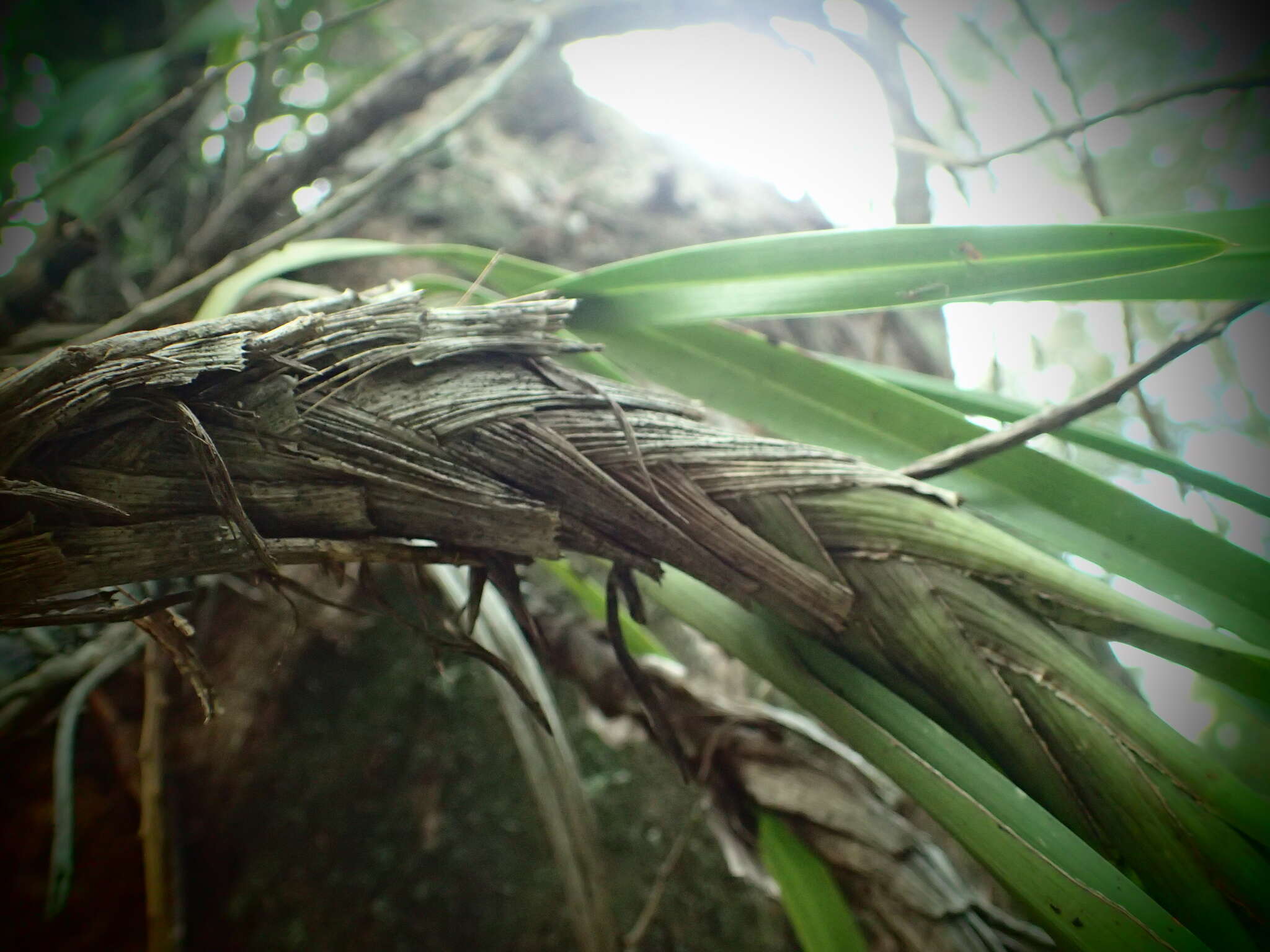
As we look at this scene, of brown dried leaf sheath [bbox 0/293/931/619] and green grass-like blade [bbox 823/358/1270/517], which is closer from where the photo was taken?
brown dried leaf sheath [bbox 0/293/931/619]

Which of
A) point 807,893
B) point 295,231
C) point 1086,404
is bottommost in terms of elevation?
point 807,893

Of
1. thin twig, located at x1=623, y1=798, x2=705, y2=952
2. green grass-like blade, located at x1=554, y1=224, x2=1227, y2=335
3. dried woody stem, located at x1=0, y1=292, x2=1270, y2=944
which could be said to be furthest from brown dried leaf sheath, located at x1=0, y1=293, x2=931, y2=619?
thin twig, located at x1=623, y1=798, x2=705, y2=952

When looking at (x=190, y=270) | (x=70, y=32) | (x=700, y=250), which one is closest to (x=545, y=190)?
(x=190, y=270)

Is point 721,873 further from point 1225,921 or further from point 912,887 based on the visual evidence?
point 1225,921

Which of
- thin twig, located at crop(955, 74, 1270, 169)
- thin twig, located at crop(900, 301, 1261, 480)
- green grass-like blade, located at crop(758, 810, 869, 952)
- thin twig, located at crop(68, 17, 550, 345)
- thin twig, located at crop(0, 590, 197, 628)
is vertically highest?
thin twig, located at crop(68, 17, 550, 345)

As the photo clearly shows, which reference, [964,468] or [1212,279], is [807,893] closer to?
[964,468]

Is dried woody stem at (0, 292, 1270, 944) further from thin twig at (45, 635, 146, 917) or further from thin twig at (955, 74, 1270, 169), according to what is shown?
thin twig at (45, 635, 146, 917)

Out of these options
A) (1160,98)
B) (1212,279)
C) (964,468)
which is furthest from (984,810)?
(1160,98)
